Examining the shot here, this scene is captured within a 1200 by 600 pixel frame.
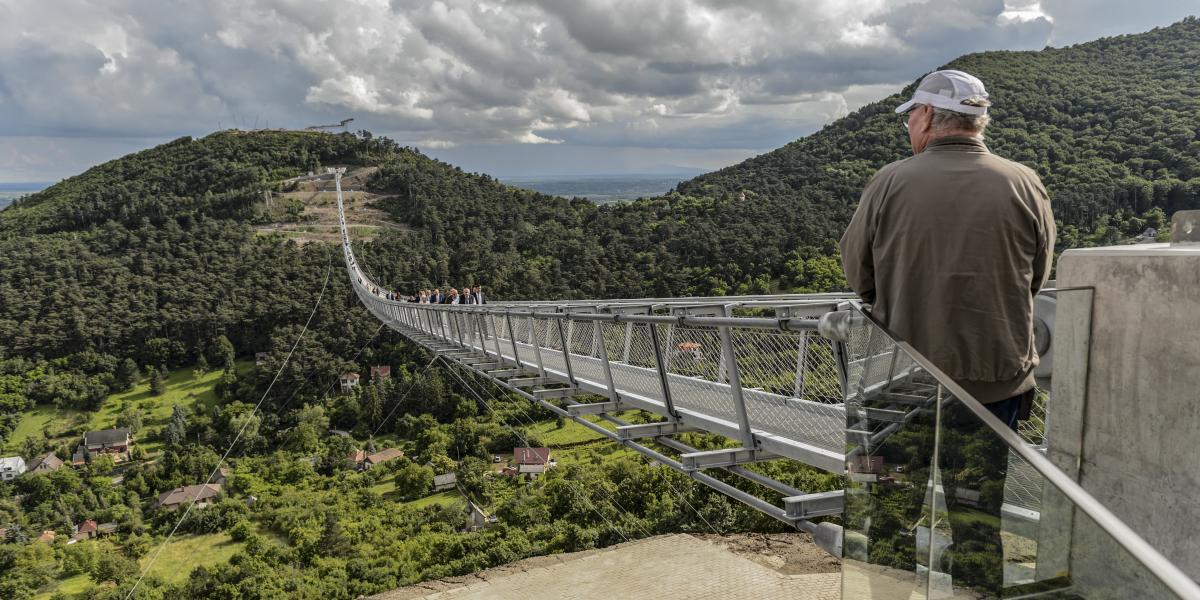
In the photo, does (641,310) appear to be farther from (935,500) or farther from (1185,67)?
(1185,67)

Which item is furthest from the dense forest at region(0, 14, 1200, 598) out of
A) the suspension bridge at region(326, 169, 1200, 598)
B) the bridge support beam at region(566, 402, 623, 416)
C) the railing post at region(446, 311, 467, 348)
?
the suspension bridge at region(326, 169, 1200, 598)

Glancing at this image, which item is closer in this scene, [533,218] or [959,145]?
[959,145]

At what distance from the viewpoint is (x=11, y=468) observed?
34.1m

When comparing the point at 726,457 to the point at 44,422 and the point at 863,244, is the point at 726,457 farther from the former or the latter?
the point at 44,422

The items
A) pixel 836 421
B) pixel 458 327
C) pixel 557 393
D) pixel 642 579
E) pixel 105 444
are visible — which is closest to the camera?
pixel 836 421

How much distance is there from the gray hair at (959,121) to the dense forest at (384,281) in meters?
14.2

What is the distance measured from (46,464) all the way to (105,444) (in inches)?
127

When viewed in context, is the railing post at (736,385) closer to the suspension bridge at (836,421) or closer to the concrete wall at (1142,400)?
the suspension bridge at (836,421)

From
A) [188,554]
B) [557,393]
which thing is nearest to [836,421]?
[557,393]

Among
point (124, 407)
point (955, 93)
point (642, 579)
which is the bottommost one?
point (124, 407)

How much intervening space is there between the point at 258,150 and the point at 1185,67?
74627 millimetres

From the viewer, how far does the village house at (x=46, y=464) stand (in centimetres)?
3356

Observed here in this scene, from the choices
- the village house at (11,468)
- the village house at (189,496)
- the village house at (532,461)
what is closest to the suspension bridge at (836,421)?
the village house at (532,461)

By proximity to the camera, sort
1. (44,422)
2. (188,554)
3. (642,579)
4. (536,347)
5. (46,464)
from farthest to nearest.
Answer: (44,422) < (46,464) < (188,554) < (642,579) < (536,347)
